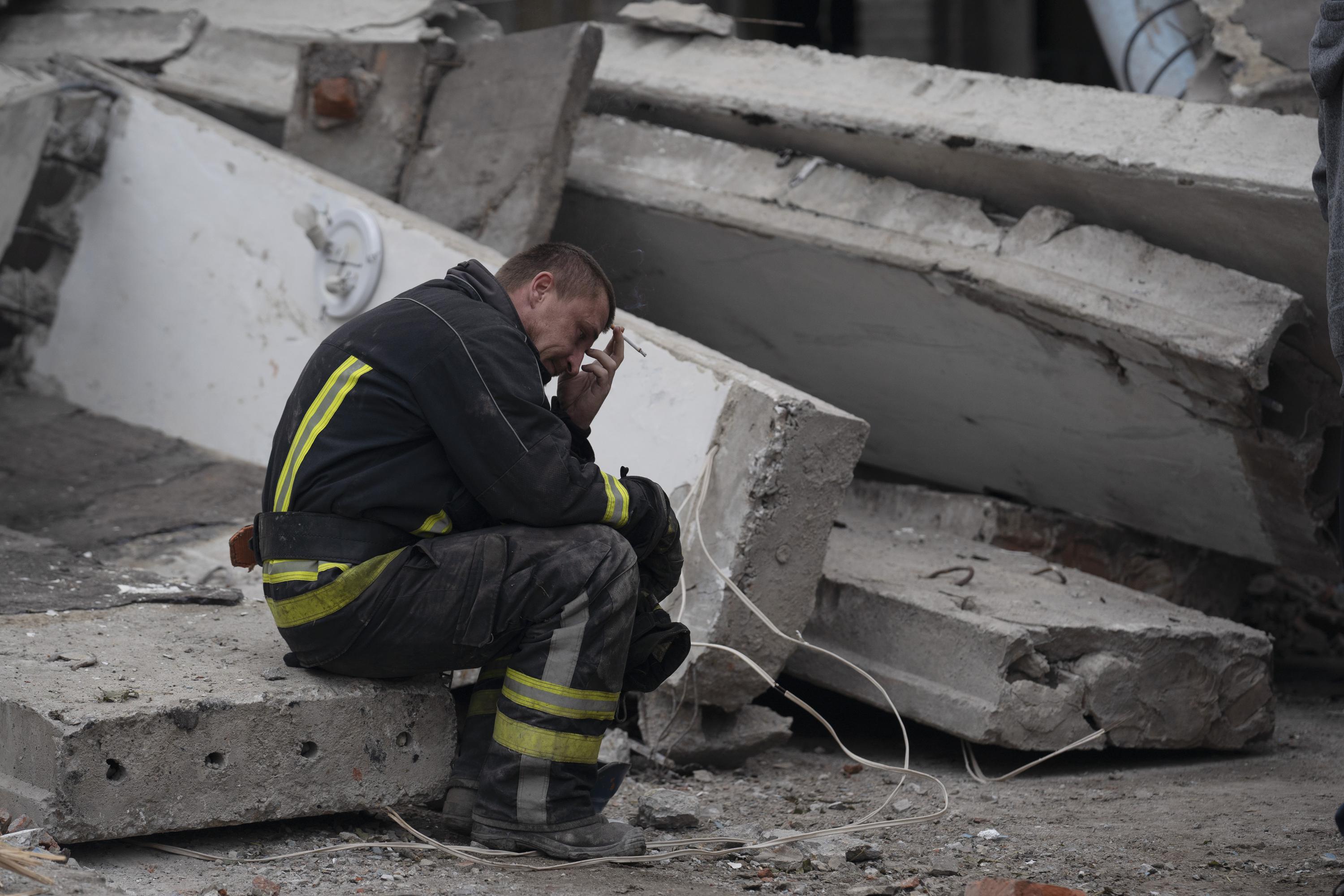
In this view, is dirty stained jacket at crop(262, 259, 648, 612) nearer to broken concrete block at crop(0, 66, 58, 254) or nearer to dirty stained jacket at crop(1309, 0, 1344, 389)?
dirty stained jacket at crop(1309, 0, 1344, 389)

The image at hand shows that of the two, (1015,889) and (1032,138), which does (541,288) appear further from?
(1032,138)

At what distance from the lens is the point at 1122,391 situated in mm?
4062

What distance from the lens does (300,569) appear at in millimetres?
2521

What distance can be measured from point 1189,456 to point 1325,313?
62 centimetres

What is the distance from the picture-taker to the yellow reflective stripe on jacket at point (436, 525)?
8.51 ft

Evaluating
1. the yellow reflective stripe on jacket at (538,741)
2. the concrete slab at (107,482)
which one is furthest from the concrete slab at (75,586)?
the yellow reflective stripe on jacket at (538,741)

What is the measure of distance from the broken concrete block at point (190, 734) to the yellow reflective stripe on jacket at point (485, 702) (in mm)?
67

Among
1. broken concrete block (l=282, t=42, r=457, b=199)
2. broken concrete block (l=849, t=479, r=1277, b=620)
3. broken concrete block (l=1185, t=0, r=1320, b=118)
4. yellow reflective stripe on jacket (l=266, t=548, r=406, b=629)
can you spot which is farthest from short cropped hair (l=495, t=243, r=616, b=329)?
broken concrete block (l=1185, t=0, r=1320, b=118)

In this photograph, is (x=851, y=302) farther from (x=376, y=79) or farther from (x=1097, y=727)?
(x=376, y=79)

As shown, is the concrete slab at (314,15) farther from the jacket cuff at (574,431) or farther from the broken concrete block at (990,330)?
the jacket cuff at (574,431)

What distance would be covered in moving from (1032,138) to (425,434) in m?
2.34

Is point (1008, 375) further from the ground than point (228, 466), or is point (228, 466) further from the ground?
point (1008, 375)

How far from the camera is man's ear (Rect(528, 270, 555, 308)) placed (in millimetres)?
2676

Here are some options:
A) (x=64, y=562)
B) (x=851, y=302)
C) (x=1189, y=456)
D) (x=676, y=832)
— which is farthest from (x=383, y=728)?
(x=1189, y=456)
